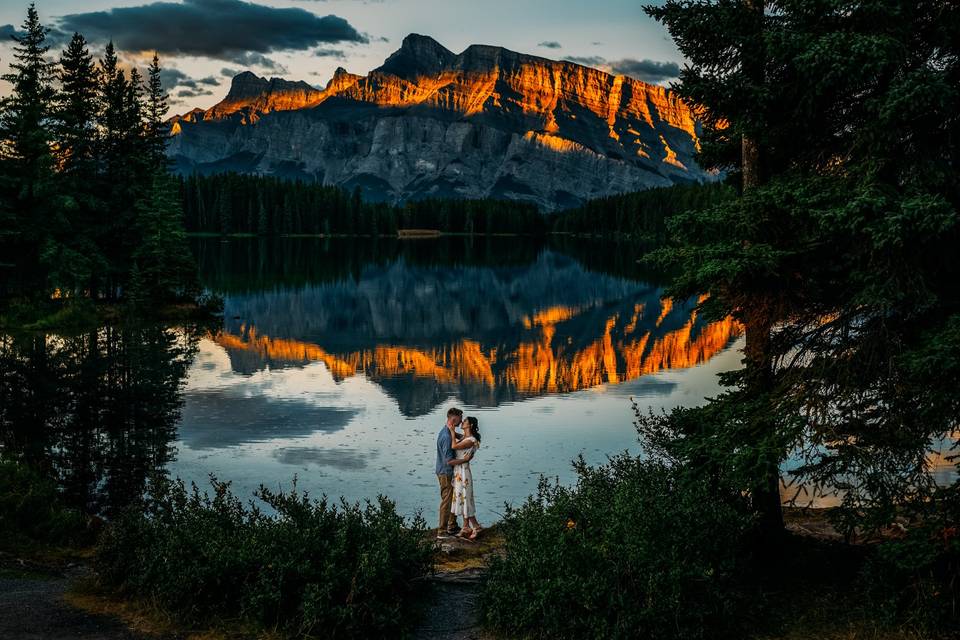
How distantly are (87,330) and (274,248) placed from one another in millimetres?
110599

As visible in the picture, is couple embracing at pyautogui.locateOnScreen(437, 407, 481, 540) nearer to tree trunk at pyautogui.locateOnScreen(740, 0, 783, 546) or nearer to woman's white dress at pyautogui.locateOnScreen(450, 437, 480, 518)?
woman's white dress at pyautogui.locateOnScreen(450, 437, 480, 518)

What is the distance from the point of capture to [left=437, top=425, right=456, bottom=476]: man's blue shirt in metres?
15.8

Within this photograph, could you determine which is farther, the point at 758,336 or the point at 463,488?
the point at 463,488

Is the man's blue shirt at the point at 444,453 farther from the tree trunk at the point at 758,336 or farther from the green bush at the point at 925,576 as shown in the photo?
the green bush at the point at 925,576

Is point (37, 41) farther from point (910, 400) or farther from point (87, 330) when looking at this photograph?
point (910, 400)

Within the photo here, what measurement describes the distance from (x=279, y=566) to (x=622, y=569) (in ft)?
14.1

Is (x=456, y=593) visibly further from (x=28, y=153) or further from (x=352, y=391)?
(x=28, y=153)

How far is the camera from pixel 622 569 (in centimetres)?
A: 1001

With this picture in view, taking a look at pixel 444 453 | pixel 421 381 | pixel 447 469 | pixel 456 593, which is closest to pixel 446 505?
pixel 447 469

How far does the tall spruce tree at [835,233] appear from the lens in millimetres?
9594

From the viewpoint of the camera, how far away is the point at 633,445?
77.7 feet

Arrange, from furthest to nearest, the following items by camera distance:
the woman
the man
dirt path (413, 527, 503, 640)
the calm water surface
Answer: the calm water surface
the man
the woman
dirt path (413, 527, 503, 640)

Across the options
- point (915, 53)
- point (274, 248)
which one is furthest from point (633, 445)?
point (274, 248)

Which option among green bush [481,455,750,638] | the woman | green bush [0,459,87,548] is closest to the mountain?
the woman
